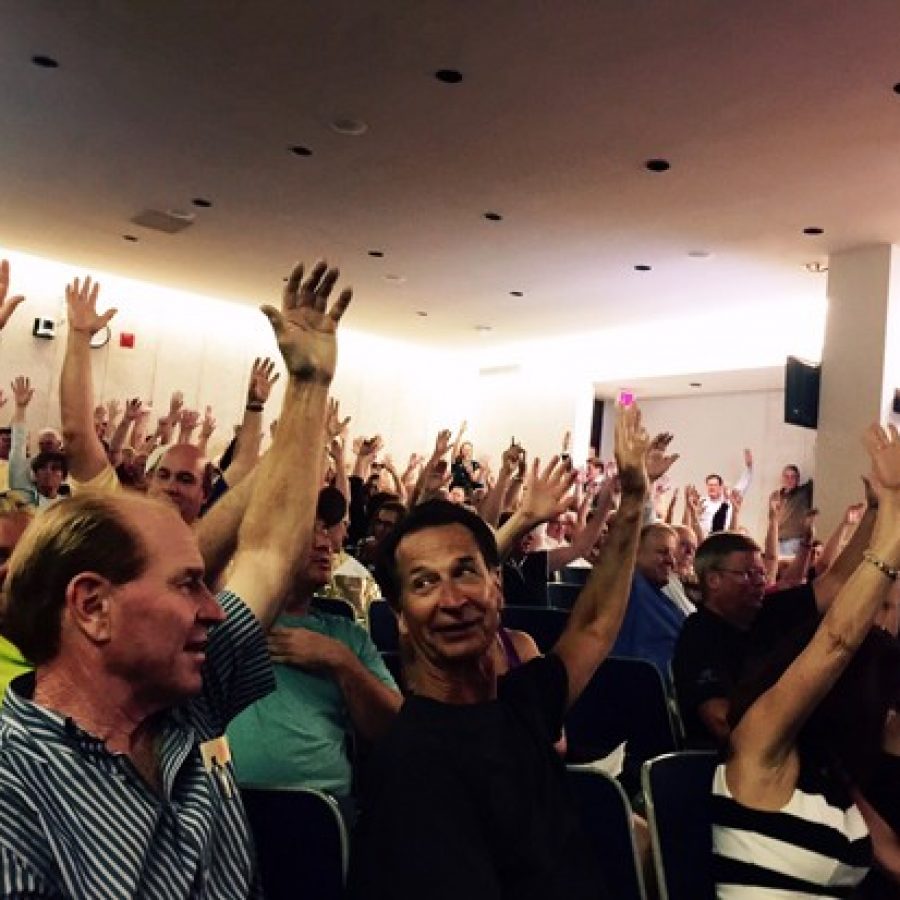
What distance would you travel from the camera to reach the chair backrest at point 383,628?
11.5ft

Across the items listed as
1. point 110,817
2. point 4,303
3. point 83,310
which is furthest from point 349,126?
point 110,817

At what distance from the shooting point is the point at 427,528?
1663 millimetres

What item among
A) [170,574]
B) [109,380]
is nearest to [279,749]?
[170,574]

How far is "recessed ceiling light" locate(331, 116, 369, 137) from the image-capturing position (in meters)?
5.67

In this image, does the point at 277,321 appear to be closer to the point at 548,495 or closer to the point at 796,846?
the point at 548,495

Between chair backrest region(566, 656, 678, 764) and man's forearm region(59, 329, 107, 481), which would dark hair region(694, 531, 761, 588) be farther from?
man's forearm region(59, 329, 107, 481)

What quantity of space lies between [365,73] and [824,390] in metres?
4.39

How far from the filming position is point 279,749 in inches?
78.6

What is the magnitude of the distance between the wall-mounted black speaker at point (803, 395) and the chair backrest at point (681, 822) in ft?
20.0

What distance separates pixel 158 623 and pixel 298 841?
21.6 inches

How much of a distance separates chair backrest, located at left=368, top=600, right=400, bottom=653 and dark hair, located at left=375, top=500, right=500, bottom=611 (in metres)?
1.79

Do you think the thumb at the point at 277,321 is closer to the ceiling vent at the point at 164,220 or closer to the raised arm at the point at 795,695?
the raised arm at the point at 795,695

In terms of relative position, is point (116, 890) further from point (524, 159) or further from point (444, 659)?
point (524, 159)

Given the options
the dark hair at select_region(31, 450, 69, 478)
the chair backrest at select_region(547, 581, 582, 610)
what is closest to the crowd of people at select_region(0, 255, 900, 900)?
the chair backrest at select_region(547, 581, 582, 610)
